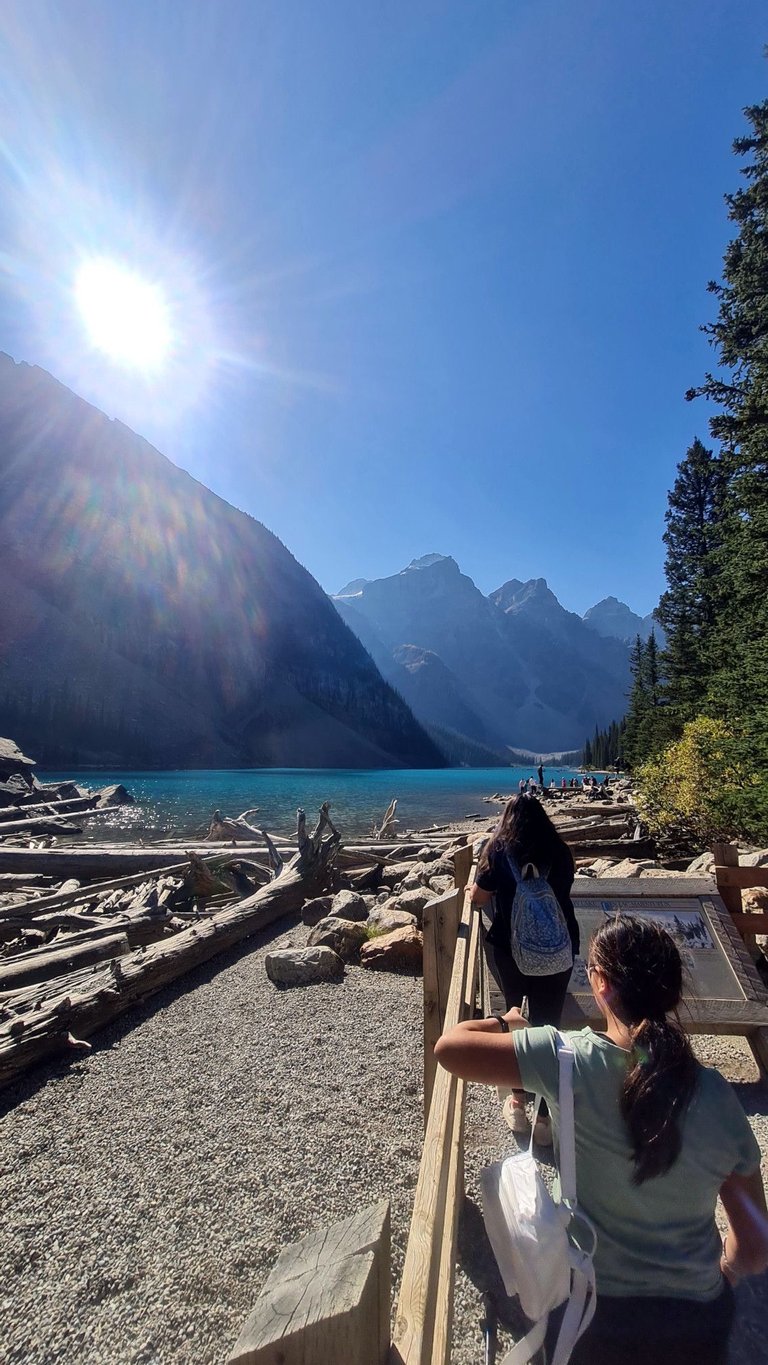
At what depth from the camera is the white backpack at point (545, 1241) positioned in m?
1.37

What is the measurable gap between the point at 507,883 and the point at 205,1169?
8.64ft

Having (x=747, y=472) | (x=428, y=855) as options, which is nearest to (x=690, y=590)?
(x=747, y=472)

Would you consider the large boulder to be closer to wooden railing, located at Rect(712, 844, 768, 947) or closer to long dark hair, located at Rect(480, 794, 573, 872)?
wooden railing, located at Rect(712, 844, 768, 947)

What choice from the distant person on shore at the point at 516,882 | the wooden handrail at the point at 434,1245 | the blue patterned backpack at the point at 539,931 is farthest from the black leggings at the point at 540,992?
the wooden handrail at the point at 434,1245

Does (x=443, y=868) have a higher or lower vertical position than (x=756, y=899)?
lower

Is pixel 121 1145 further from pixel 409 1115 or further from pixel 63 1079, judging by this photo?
pixel 409 1115

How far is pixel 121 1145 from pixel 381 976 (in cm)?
358

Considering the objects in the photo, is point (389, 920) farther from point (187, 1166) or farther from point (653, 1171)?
point (653, 1171)

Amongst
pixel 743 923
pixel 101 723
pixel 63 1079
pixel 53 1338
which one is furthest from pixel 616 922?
pixel 101 723

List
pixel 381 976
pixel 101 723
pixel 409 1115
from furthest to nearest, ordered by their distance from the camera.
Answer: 1. pixel 101 723
2. pixel 381 976
3. pixel 409 1115

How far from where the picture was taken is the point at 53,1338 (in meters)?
2.47

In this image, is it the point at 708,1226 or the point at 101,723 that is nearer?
the point at 708,1226

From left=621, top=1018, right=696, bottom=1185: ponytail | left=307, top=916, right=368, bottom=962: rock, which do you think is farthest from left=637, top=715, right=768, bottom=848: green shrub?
left=621, top=1018, right=696, bottom=1185: ponytail

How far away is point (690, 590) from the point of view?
22719 millimetres
